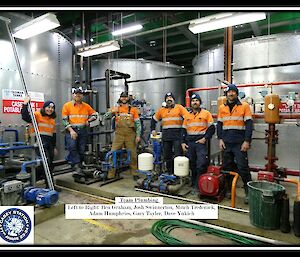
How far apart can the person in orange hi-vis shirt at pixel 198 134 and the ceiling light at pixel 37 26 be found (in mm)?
2568

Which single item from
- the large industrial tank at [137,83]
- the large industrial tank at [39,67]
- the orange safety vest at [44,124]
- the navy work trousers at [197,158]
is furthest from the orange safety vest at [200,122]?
the large industrial tank at [137,83]

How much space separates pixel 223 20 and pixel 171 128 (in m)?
1.96

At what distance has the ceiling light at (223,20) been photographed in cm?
303

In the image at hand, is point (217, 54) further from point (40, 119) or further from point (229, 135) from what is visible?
point (40, 119)

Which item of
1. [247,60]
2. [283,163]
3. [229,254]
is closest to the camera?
[229,254]

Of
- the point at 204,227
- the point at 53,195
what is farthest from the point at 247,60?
the point at 53,195

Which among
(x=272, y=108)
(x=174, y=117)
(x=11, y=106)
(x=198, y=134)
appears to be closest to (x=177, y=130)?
(x=174, y=117)

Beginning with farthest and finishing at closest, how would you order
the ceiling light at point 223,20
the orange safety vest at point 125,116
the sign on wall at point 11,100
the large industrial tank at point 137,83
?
the large industrial tank at point 137,83 → the orange safety vest at point 125,116 → the sign on wall at point 11,100 → the ceiling light at point 223,20

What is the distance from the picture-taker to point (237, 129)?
128 inches

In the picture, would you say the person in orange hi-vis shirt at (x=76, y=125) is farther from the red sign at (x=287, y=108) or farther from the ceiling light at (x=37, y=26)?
the red sign at (x=287, y=108)

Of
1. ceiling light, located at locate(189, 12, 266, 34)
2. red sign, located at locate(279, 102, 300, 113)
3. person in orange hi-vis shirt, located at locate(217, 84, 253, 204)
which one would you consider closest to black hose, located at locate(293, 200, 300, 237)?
person in orange hi-vis shirt, located at locate(217, 84, 253, 204)

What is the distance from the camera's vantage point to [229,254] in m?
2.00

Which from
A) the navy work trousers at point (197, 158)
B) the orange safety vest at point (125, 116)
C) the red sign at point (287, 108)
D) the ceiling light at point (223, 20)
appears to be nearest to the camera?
the ceiling light at point (223, 20)

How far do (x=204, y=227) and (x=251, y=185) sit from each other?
79 centimetres
